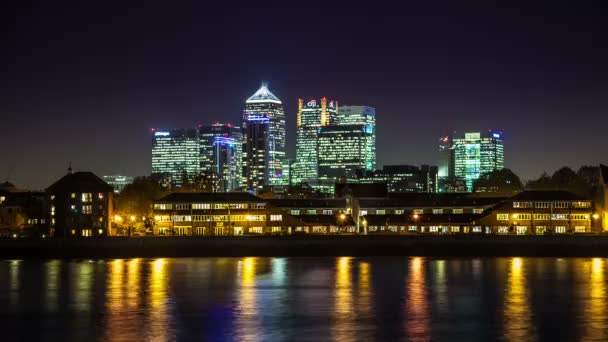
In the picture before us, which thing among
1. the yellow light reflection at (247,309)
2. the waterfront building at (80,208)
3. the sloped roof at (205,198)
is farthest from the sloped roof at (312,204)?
the yellow light reflection at (247,309)

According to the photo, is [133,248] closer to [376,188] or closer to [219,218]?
[219,218]

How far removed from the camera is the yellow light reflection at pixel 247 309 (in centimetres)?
5051

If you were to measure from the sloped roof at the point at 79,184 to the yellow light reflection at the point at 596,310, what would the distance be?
73.4 metres

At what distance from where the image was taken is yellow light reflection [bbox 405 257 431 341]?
50.7m

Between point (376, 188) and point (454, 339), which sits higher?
point (376, 188)

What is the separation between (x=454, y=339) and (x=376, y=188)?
115m

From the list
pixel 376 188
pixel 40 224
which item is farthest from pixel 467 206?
pixel 40 224

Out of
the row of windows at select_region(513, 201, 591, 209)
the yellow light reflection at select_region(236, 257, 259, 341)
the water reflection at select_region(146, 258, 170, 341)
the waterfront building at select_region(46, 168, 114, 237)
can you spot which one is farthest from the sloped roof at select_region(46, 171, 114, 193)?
the row of windows at select_region(513, 201, 591, 209)

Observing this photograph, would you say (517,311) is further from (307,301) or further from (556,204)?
(556,204)

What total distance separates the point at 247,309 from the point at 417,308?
1053 cm

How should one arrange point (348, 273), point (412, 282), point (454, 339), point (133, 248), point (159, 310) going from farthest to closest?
point (133, 248), point (348, 273), point (412, 282), point (159, 310), point (454, 339)

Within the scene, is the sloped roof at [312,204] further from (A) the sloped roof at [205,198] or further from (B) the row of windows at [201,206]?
(B) the row of windows at [201,206]

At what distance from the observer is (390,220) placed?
14338 centimetres

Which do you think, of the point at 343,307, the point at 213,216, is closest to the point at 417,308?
the point at 343,307
